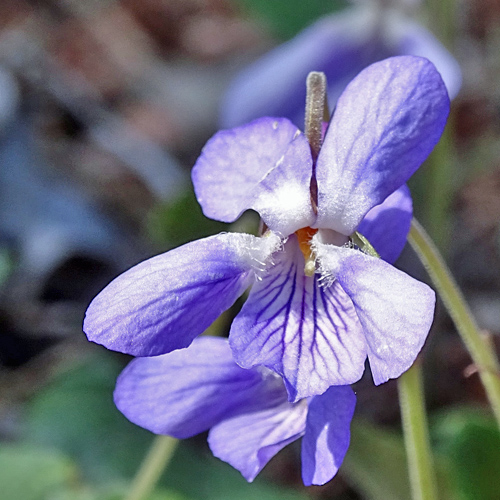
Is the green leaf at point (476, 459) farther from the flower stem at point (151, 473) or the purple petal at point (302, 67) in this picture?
the purple petal at point (302, 67)

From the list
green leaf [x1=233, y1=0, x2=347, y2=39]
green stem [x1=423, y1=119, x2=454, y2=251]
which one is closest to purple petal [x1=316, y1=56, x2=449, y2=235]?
green stem [x1=423, y1=119, x2=454, y2=251]

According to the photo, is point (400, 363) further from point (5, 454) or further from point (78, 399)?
point (78, 399)

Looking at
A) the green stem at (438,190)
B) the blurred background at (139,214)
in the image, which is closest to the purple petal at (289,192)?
the blurred background at (139,214)

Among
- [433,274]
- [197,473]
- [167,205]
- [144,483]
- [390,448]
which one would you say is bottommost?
[197,473]

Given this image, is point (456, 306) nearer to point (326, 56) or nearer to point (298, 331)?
point (298, 331)

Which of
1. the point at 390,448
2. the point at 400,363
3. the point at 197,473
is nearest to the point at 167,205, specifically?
the point at 197,473
